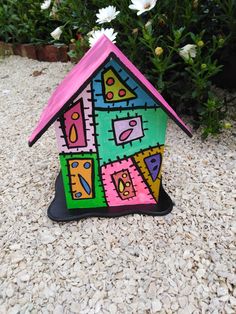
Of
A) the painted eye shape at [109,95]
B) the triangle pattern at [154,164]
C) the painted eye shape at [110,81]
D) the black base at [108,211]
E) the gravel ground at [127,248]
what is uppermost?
the painted eye shape at [110,81]

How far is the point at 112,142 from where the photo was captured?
1.56 metres

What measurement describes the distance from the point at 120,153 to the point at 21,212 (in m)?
0.64

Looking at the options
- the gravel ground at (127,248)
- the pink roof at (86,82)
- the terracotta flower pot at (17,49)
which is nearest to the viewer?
the pink roof at (86,82)

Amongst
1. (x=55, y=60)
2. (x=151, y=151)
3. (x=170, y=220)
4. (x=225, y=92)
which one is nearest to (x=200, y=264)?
(x=170, y=220)

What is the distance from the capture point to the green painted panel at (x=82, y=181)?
5.29 feet

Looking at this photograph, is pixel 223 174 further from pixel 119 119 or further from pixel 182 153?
pixel 119 119

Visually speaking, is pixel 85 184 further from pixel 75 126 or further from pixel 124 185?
pixel 75 126

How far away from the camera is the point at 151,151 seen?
1623 mm

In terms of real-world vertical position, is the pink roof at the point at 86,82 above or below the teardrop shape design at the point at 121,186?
above

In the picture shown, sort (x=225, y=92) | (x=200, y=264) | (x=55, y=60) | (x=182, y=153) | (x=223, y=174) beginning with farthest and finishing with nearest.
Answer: (x=55, y=60) < (x=225, y=92) < (x=182, y=153) < (x=223, y=174) < (x=200, y=264)

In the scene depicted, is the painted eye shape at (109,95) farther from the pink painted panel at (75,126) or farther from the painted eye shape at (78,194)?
the painted eye shape at (78,194)

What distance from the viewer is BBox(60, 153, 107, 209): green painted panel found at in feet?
5.29

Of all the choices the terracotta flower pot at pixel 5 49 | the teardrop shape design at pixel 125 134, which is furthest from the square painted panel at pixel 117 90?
the terracotta flower pot at pixel 5 49

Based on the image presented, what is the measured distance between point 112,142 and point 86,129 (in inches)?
5.2
